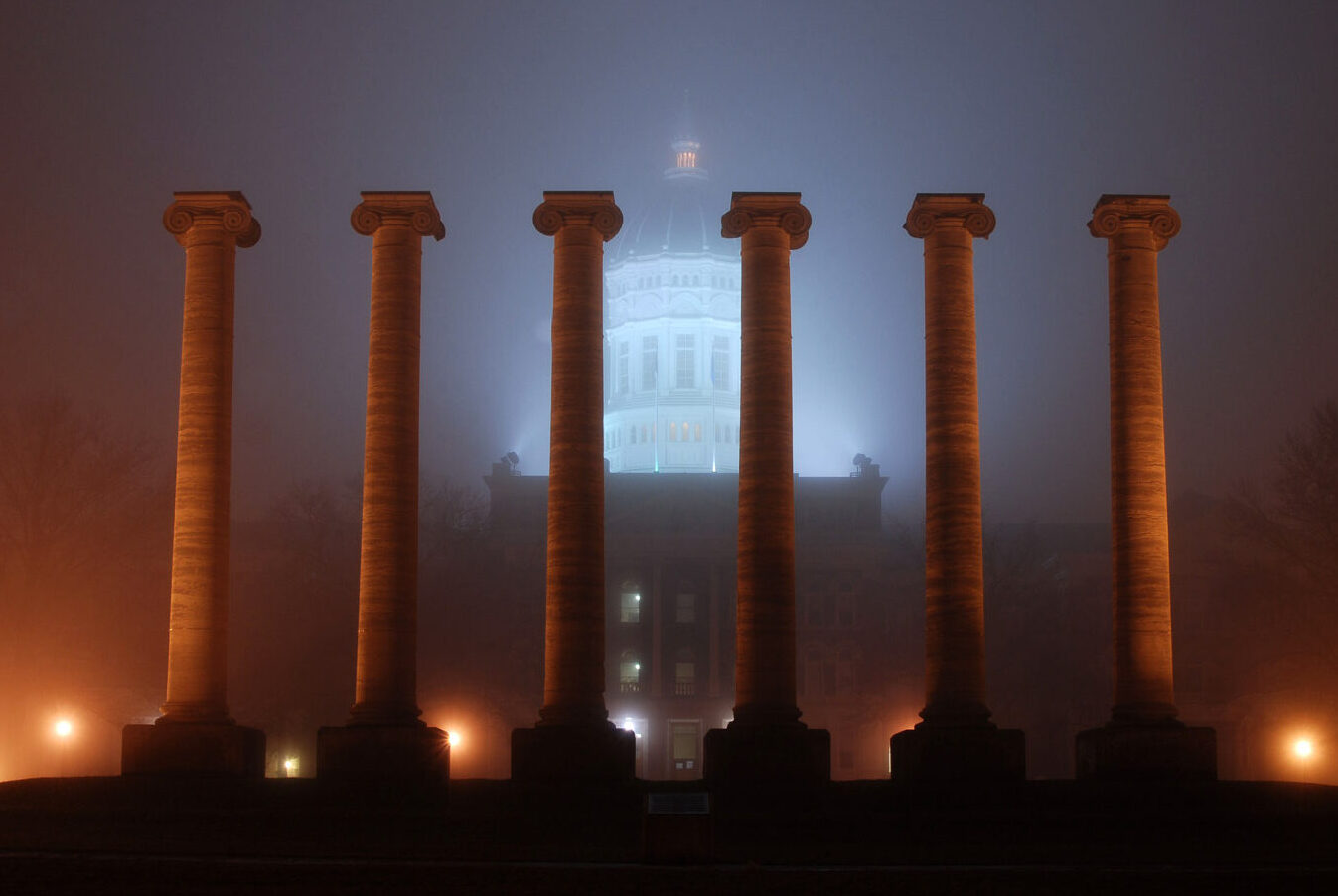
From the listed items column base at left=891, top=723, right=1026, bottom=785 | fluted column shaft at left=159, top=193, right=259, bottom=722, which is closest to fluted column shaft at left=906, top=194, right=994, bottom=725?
column base at left=891, top=723, right=1026, bottom=785

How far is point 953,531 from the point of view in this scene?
58.6m

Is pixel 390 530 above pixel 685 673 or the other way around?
above

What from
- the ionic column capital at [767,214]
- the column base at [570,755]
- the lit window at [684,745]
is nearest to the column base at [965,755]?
the column base at [570,755]

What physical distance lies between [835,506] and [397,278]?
96.2 metres

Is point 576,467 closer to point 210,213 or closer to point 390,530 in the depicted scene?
point 390,530

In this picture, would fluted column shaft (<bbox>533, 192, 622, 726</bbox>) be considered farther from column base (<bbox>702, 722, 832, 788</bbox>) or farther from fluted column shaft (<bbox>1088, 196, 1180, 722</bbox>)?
fluted column shaft (<bbox>1088, 196, 1180, 722</bbox>)

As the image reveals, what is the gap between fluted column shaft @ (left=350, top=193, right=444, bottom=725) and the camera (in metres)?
58.6

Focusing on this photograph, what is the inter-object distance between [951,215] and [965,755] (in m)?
19.7

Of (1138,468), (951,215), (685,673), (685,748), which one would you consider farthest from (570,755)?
(685,673)

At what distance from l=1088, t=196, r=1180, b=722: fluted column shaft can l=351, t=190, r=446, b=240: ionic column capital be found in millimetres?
25140

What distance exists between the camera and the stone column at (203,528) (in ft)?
190

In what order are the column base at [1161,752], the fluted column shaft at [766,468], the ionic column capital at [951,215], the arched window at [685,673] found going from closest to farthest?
the column base at [1161,752], the fluted column shaft at [766,468], the ionic column capital at [951,215], the arched window at [685,673]

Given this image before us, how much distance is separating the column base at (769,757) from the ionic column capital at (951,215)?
62.0 ft

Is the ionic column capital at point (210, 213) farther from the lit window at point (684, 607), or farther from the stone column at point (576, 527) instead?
the lit window at point (684, 607)
